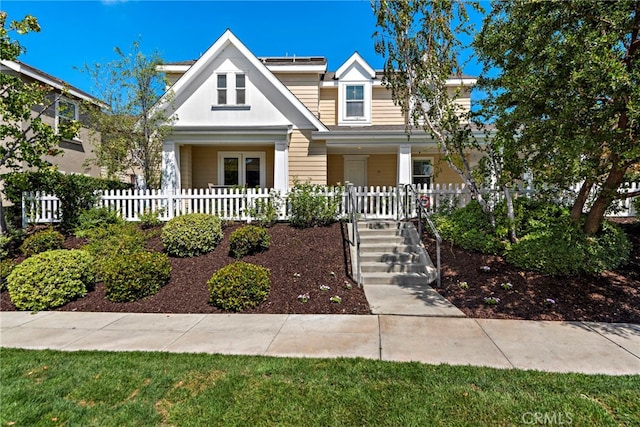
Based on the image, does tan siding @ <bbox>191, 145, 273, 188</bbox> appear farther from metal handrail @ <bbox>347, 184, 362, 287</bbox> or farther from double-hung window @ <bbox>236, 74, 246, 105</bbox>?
metal handrail @ <bbox>347, 184, 362, 287</bbox>

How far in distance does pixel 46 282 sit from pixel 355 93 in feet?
38.4

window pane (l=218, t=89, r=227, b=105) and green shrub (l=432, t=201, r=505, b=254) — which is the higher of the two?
window pane (l=218, t=89, r=227, b=105)

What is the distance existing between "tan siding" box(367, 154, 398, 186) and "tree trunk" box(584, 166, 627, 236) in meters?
8.02

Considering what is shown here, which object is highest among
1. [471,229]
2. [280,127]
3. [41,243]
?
[280,127]

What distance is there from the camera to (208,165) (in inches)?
507

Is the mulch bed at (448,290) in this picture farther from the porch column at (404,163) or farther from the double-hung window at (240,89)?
the double-hung window at (240,89)

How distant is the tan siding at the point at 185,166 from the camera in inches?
473

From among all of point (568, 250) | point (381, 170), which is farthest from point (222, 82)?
point (568, 250)

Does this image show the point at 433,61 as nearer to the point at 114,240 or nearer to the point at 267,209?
the point at 267,209

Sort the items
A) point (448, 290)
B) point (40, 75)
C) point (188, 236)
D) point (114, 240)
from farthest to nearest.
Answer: point (40, 75) < point (114, 240) < point (188, 236) < point (448, 290)

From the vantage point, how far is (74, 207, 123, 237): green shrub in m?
8.50

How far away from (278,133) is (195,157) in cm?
408

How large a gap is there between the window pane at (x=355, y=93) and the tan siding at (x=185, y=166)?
6781mm

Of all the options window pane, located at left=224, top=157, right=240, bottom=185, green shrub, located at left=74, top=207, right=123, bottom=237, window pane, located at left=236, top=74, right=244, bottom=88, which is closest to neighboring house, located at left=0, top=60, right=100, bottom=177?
green shrub, located at left=74, top=207, right=123, bottom=237
